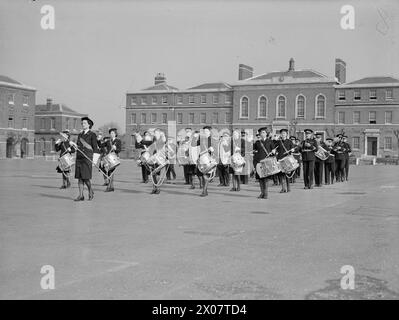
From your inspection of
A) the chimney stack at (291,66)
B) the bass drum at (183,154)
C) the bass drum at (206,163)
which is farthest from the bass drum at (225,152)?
the chimney stack at (291,66)

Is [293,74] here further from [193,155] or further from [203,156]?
[203,156]

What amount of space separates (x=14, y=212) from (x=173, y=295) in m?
6.81

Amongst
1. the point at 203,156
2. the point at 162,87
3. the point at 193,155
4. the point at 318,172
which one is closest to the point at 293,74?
the point at 162,87

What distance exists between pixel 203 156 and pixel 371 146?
65.5 m

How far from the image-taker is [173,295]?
488cm

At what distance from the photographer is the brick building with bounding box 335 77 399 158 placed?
74750 millimetres

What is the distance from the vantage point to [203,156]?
1580 centimetres

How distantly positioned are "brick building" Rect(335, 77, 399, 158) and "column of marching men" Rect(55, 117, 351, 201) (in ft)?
185

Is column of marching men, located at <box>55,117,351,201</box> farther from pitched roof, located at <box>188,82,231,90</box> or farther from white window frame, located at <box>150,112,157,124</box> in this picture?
white window frame, located at <box>150,112,157,124</box>
